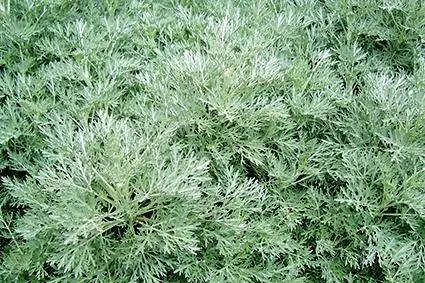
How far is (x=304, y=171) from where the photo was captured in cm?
237

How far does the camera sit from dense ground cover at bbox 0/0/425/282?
6.58 feet

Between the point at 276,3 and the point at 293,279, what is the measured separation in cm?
161

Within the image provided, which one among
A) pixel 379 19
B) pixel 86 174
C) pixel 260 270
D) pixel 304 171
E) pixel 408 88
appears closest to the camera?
pixel 86 174

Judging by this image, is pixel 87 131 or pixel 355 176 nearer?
pixel 87 131

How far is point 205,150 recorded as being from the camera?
2.28 meters

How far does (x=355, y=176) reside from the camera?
2297 millimetres

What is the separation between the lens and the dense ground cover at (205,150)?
201 centimetres

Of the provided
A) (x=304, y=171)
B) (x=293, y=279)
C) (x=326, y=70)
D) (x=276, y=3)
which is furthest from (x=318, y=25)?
(x=293, y=279)

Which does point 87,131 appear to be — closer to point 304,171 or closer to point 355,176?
point 304,171

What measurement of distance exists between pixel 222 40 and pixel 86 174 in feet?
2.98

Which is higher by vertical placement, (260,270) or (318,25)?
(318,25)

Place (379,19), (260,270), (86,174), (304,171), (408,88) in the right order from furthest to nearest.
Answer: (379,19), (408,88), (304,171), (260,270), (86,174)

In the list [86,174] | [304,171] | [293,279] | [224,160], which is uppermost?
[86,174]

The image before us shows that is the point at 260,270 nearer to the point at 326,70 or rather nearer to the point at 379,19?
the point at 326,70
